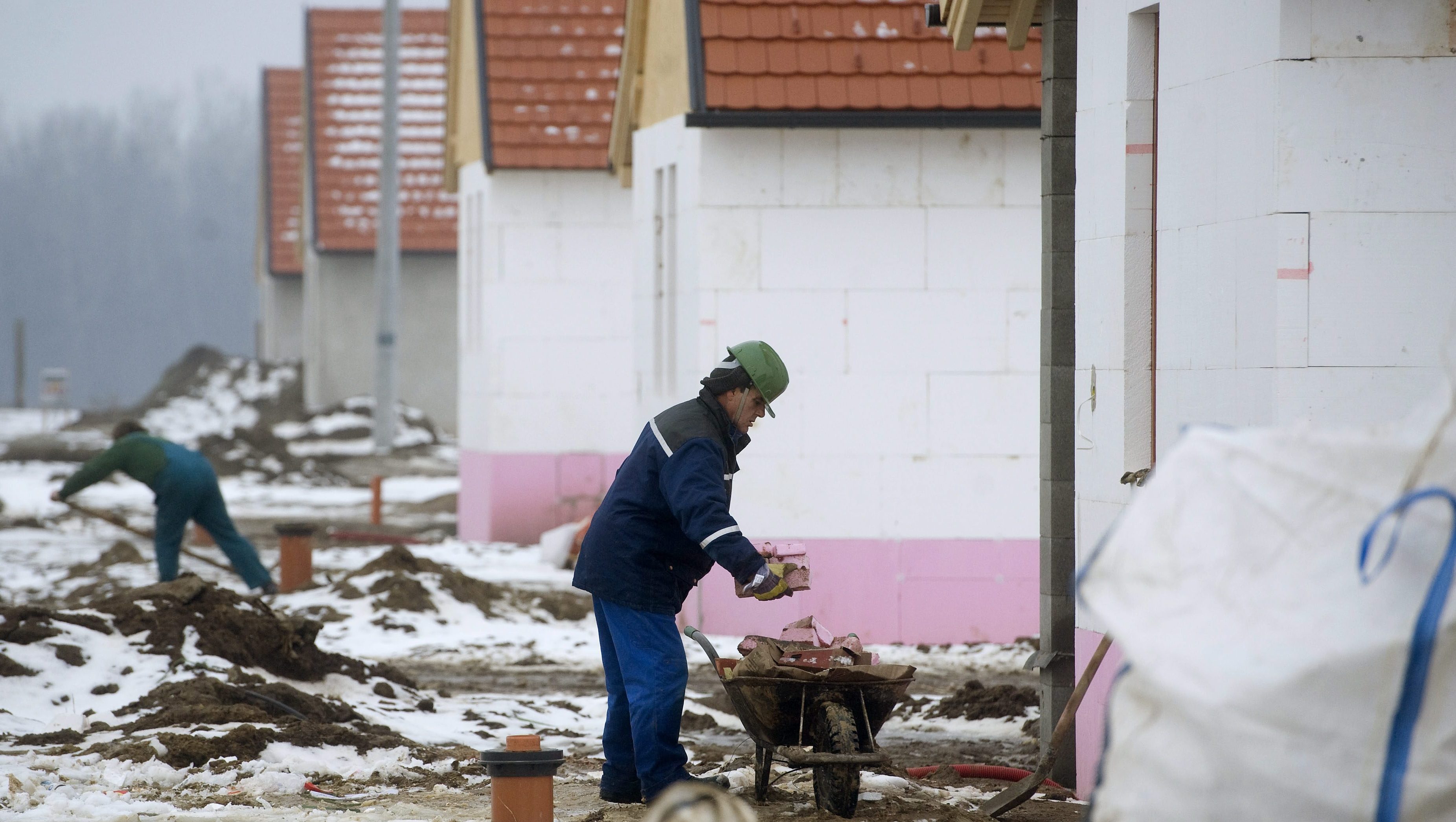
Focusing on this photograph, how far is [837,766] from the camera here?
229 inches

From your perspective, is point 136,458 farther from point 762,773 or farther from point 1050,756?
point 1050,756

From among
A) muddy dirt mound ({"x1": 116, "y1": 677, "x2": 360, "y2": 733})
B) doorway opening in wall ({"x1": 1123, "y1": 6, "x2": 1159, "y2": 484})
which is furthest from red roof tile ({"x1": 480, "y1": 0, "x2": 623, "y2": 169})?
doorway opening in wall ({"x1": 1123, "y1": 6, "x2": 1159, "y2": 484})

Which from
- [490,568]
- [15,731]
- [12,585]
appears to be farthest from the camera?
[490,568]

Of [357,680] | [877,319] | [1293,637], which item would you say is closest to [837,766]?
[1293,637]

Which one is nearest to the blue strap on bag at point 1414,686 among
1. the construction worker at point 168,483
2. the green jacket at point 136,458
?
the construction worker at point 168,483

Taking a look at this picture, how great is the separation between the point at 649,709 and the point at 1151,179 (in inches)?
111

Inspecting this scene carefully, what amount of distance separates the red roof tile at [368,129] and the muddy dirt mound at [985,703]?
21.2m

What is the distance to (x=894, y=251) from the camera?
36.7ft

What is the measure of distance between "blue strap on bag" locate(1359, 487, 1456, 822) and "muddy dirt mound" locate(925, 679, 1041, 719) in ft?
17.4

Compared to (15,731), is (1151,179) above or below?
above

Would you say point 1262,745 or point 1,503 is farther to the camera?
point 1,503

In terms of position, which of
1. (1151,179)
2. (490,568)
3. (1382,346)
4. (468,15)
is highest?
(468,15)

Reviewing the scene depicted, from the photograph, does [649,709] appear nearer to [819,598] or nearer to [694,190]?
[819,598]

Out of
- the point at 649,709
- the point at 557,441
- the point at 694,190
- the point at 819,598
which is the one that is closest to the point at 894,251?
the point at 694,190
